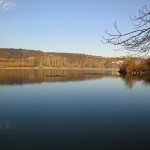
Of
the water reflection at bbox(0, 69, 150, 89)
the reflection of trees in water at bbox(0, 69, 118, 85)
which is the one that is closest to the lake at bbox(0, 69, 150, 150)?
the water reflection at bbox(0, 69, 150, 89)

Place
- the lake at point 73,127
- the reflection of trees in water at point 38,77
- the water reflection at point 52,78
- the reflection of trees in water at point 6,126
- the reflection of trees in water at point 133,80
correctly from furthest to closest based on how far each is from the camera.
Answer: the reflection of trees in water at point 38,77 < the water reflection at point 52,78 < the reflection of trees in water at point 133,80 < the reflection of trees in water at point 6,126 < the lake at point 73,127

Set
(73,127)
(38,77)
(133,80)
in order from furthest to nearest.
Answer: (38,77)
(133,80)
(73,127)

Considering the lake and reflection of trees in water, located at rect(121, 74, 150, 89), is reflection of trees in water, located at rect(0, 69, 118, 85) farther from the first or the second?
the lake

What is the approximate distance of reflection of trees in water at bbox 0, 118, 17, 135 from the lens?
456 inches

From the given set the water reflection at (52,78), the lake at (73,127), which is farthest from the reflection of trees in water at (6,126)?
the water reflection at (52,78)

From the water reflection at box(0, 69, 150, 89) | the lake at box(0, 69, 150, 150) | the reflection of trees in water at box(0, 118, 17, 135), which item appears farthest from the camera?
the water reflection at box(0, 69, 150, 89)

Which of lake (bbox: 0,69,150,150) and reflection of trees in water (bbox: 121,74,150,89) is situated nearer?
lake (bbox: 0,69,150,150)

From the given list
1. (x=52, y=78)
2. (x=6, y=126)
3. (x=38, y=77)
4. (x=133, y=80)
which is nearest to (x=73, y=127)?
(x=6, y=126)

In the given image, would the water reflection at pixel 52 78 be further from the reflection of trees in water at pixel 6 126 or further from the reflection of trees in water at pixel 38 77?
the reflection of trees in water at pixel 6 126

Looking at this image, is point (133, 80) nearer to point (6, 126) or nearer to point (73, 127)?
point (73, 127)

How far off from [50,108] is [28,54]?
597ft

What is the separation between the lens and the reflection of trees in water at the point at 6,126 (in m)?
11.6

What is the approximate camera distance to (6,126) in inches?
493

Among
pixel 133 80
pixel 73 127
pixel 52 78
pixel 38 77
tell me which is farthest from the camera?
pixel 38 77
